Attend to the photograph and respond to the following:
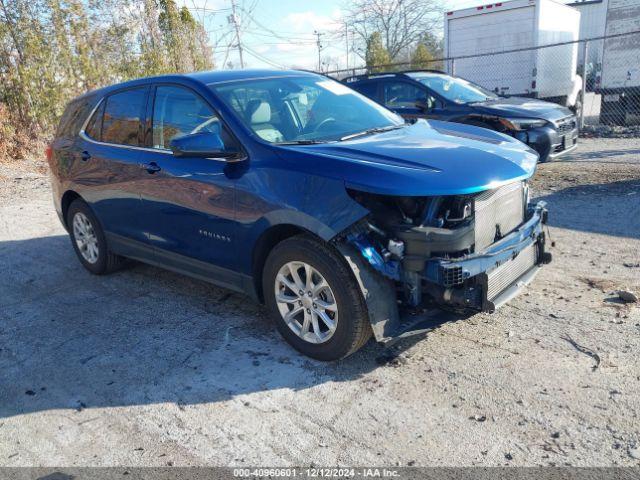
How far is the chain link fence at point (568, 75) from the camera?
13430 mm

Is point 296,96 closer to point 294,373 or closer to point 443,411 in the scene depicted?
point 294,373

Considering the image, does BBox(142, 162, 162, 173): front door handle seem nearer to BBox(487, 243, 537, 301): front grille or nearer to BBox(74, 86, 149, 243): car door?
BBox(74, 86, 149, 243): car door

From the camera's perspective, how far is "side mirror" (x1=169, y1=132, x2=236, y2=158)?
148 inches

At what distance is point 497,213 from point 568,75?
13790mm

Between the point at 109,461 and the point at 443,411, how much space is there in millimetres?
1830

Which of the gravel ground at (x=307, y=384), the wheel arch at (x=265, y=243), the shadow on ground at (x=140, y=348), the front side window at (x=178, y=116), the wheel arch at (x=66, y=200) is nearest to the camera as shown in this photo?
the gravel ground at (x=307, y=384)

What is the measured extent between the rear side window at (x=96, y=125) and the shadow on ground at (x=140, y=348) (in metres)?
1.45

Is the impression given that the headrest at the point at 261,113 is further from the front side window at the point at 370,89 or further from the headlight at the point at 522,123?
the front side window at the point at 370,89

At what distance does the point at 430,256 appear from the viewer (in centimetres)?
322

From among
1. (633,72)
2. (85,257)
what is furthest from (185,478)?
(633,72)

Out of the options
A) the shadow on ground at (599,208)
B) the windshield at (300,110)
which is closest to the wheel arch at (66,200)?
the windshield at (300,110)

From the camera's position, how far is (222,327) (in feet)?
14.3

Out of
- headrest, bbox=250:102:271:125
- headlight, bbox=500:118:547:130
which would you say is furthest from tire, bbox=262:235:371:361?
headlight, bbox=500:118:547:130

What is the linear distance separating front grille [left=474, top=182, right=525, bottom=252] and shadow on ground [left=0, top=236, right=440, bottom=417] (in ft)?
3.03
